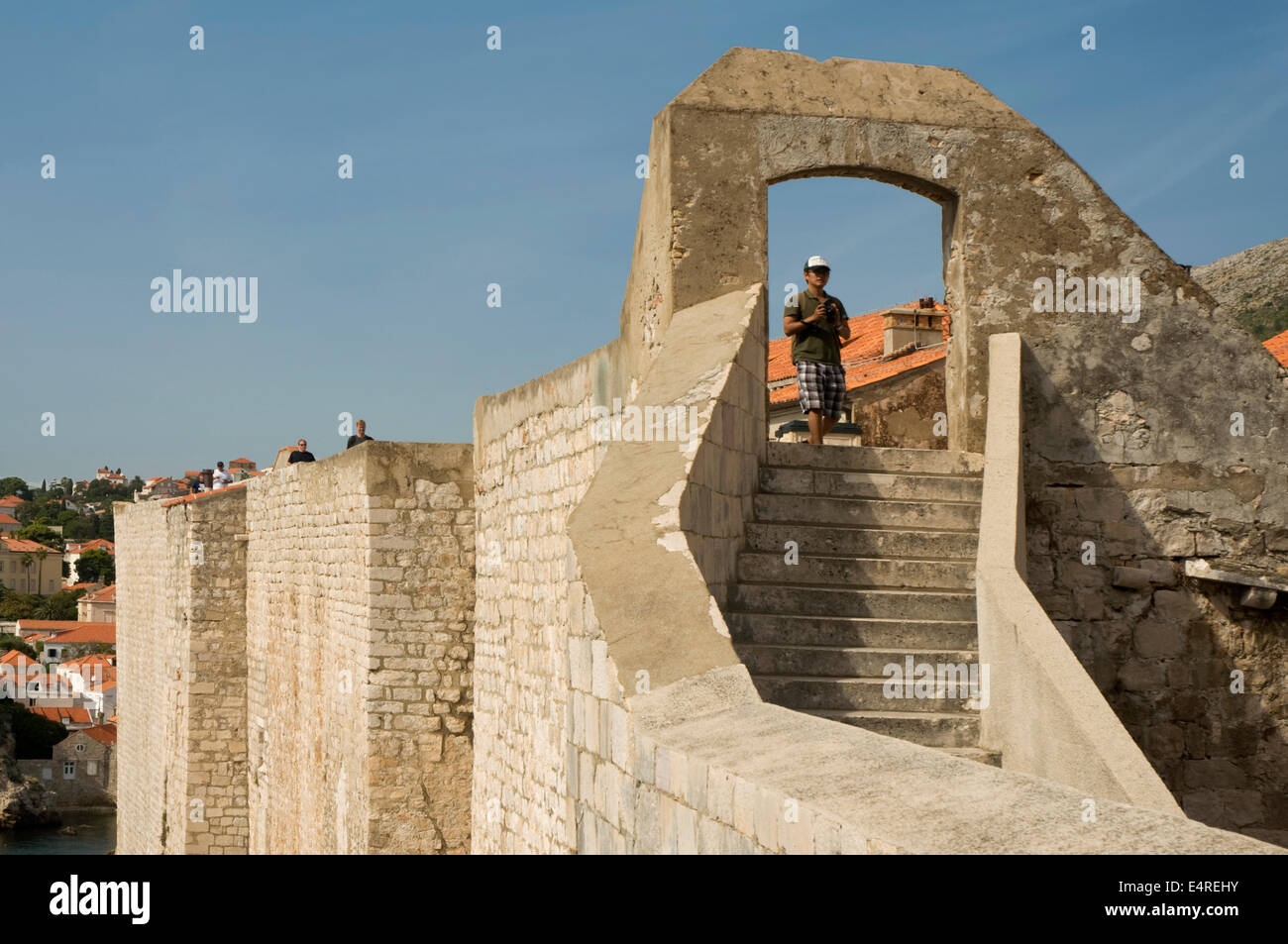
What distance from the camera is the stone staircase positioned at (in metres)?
5.81

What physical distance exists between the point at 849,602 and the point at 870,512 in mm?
769

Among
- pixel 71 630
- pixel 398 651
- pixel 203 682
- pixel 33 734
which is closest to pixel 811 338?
pixel 398 651

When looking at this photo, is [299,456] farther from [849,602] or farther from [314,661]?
[849,602]

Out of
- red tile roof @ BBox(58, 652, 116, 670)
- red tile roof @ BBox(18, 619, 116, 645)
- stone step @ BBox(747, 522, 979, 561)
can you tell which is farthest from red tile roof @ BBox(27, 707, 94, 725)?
stone step @ BBox(747, 522, 979, 561)

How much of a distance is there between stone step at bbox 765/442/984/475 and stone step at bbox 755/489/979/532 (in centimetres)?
30

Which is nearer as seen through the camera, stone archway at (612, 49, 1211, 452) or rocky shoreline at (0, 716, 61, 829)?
stone archway at (612, 49, 1211, 452)

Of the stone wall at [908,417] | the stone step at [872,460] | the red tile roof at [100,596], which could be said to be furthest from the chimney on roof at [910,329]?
the red tile roof at [100,596]

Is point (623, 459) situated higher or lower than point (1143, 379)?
lower

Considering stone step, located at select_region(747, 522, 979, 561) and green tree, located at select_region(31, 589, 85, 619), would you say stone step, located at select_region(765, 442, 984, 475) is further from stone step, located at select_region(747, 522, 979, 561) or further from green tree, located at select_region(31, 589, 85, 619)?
green tree, located at select_region(31, 589, 85, 619)
